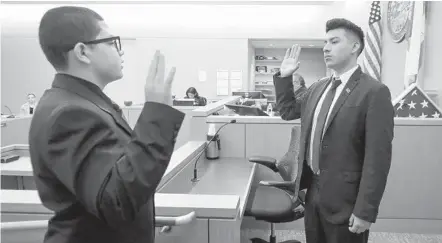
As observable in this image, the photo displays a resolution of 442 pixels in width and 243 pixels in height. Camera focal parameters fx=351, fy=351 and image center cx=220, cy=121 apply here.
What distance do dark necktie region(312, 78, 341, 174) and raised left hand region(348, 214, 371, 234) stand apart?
27 cm

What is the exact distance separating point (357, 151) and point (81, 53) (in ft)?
3.96

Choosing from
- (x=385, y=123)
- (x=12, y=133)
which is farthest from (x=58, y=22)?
(x=12, y=133)

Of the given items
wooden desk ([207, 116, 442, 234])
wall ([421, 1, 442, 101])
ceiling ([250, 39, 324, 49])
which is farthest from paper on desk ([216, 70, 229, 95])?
wooden desk ([207, 116, 442, 234])

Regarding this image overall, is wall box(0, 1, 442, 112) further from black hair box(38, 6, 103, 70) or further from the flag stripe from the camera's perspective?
black hair box(38, 6, 103, 70)

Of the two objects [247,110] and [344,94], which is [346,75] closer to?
[344,94]

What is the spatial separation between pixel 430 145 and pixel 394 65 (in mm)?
2822

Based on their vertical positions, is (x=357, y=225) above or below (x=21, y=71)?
below

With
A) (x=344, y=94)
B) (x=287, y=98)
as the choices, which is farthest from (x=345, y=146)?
(x=287, y=98)

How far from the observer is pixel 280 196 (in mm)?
2373

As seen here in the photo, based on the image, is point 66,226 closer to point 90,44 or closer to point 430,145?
point 90,44

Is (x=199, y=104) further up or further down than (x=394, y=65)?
further down

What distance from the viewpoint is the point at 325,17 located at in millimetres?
8141

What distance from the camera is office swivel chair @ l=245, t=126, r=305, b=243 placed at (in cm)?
207

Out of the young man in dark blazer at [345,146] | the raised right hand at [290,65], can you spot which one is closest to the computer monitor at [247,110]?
the raised right hand at [290,65]
